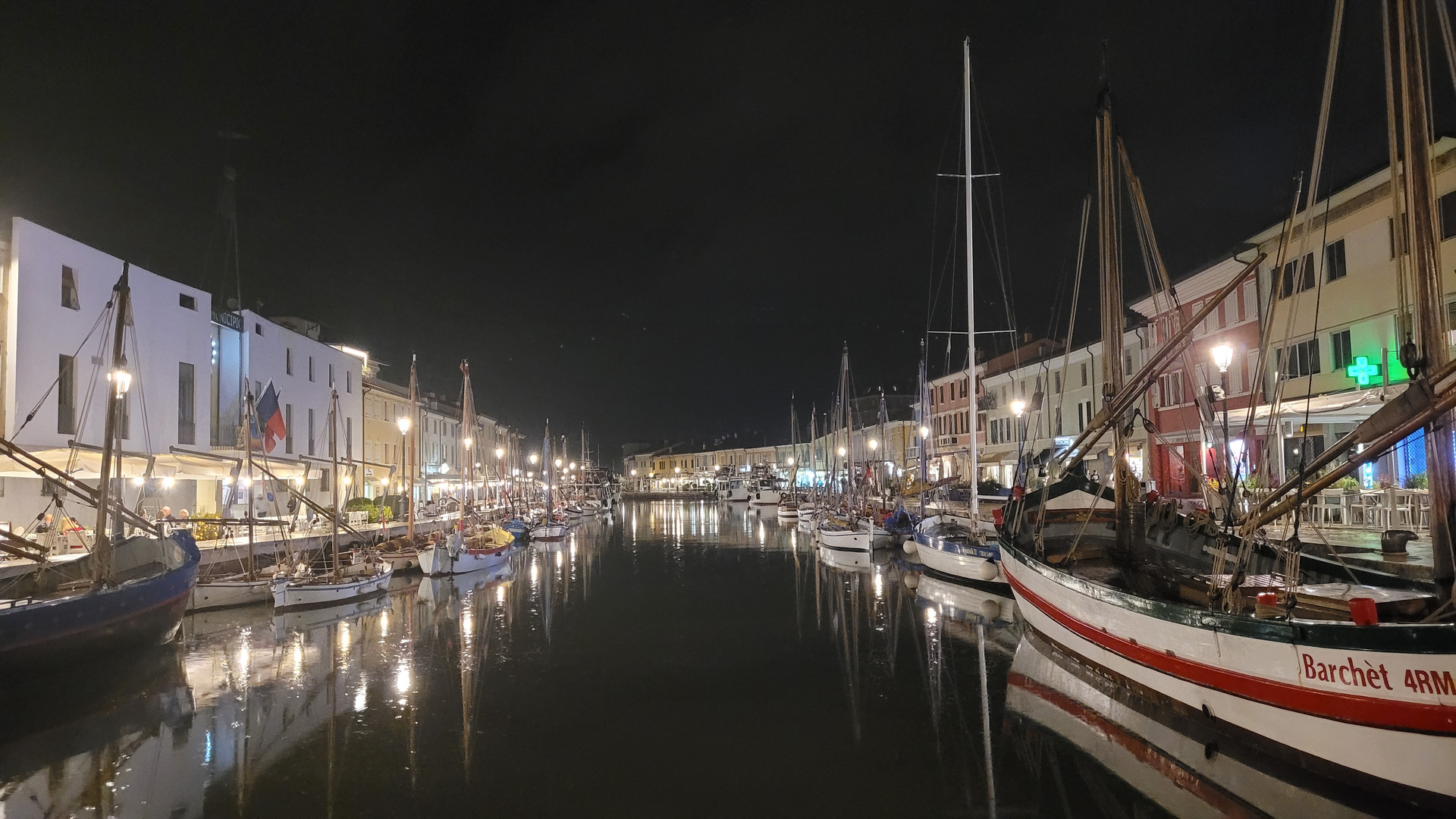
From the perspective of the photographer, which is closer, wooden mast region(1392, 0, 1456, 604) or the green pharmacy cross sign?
wooden mast region(1392, 0, 1456, 604)

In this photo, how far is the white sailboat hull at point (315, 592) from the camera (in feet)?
70.5

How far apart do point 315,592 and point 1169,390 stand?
33.0m

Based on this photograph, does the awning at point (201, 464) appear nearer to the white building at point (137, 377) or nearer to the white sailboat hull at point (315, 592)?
the white building at point (137, 377)

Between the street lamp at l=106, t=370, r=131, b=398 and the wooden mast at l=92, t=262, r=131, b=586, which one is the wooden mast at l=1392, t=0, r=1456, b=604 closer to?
the wooden mast at l=92, t=262, r=131, b=586

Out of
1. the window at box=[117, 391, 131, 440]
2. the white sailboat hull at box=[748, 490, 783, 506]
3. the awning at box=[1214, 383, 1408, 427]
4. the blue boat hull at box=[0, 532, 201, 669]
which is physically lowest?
the white sailboat hull at box=[748, 490, 783, 506]

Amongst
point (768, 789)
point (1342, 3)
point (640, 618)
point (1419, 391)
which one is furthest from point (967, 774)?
point (640, 618)

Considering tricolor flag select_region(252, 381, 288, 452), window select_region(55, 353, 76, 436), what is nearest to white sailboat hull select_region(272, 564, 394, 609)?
window select_region(55, 353, 76, 436)

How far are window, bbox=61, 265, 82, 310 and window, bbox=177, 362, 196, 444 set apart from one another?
18.4ft

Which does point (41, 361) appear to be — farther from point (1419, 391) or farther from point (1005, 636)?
point (1419, 391)

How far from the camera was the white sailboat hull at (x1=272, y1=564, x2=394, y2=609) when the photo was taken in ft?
70.5

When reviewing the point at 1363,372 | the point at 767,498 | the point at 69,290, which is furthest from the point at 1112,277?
the point at 767,498

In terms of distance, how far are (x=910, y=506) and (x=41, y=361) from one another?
1558 inches

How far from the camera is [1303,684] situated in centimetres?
806

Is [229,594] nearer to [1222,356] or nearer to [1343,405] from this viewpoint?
[1222,356]
